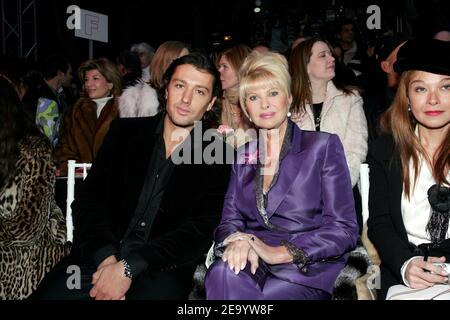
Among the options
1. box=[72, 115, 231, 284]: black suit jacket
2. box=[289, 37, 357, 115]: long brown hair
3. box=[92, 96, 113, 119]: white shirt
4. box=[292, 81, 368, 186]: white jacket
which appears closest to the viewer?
box=[72, 115, 231, 284]: black suit jacket

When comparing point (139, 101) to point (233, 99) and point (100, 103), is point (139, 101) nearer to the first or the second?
point (100, 103)

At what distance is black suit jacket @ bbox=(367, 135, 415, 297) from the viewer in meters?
3.09

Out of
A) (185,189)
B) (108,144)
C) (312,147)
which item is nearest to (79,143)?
(108,144)

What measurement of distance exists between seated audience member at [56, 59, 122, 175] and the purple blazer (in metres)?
2.93

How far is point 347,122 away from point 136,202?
2.19 meters

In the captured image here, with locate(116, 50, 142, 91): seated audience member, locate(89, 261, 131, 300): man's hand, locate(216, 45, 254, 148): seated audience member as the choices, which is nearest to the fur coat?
locate(116, 50, 142, 91): seated audience member

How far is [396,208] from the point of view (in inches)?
124

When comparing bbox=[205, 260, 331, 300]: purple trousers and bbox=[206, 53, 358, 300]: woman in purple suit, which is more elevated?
bbox=[206, 53, 358, 300]: woman in purple suit

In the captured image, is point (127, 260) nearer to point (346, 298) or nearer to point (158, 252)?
point (158, 252)

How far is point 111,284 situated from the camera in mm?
2988

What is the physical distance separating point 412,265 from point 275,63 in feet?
4.36

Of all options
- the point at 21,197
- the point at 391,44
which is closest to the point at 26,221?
the point at 21,197

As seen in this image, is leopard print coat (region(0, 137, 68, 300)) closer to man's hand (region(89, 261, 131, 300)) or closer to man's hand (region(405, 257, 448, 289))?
man's hand (region(89, 261, 131, 300))

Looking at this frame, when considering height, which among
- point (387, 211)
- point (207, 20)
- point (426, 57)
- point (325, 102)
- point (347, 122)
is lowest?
point (387, 211)
